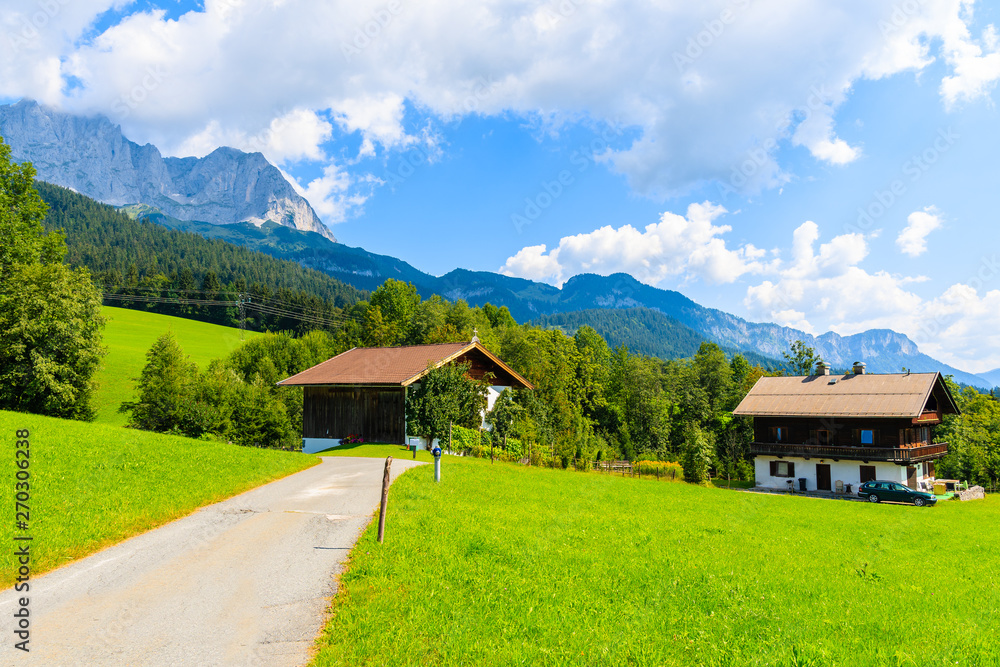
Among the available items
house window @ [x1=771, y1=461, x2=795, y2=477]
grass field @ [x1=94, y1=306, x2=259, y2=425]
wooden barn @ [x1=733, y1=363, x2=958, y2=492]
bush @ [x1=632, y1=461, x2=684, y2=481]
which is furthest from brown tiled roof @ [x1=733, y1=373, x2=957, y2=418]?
grass field @ [x1=94, y1=306, x2=259, y2=425]

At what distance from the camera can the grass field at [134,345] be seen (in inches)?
2395

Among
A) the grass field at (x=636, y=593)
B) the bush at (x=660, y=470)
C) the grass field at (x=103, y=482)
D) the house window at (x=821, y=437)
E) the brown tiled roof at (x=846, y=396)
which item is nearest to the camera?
the grass field at (x=636, y=593)

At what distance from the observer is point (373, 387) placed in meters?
37.2

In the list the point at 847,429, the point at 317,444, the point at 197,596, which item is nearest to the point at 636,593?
the point at 197,596

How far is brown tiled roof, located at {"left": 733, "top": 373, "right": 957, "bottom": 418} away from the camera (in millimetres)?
46375

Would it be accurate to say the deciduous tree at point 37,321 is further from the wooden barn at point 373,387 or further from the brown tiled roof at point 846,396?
the brown tiled roof at point 846,396

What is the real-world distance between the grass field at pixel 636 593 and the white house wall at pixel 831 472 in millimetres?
33611

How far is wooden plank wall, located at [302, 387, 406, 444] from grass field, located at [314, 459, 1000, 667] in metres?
19.3

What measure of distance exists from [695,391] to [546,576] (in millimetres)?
67344

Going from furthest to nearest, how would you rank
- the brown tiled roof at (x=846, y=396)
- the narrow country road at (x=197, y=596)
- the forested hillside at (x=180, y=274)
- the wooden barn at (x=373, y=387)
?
the forested hillside at (x=180, y=274), the brown tiled roof at (x=846, y=396), the wooden barn at (x=373, y=387), the narrow country road at (x=197, y=596)

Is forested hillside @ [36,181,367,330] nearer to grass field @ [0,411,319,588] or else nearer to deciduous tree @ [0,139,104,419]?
deciduous tree @ [0,139,104,419]

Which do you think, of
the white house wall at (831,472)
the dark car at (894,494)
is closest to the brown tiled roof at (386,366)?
the white house wall at (831,472)

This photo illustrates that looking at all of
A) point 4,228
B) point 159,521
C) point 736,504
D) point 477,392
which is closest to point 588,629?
point 159,521

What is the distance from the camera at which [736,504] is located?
2381 centimetres
